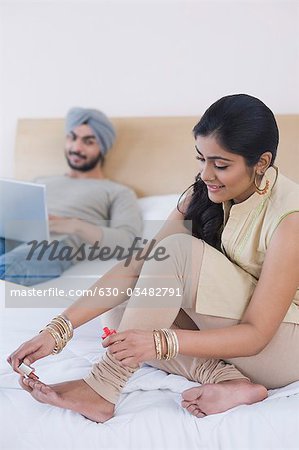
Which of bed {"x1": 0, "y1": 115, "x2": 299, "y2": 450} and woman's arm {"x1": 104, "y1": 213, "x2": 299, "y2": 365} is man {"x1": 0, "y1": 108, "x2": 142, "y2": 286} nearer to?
bed {"x1": 0, "y1": 115, "x2": 299, "y2": 450}

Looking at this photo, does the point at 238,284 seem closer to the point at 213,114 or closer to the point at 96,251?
the point at 213,114

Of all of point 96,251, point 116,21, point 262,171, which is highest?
point 116,21

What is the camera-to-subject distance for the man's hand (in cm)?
247

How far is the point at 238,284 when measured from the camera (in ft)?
4.14

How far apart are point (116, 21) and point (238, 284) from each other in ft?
5.90

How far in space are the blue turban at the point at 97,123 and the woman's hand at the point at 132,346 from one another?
5.40 ft

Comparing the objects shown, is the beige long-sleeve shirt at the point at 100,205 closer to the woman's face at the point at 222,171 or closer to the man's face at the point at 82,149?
the man's face at the point at 82,149

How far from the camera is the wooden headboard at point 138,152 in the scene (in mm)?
2645

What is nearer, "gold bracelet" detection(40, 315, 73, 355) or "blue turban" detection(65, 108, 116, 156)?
"gold bracelet" detection(40, 315, 73, 355)

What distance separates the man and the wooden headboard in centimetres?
7

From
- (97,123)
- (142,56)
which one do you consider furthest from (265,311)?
(142,56)

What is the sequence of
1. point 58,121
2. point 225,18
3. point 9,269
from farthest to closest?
point 58,121 < point 225,18 < point 9,269

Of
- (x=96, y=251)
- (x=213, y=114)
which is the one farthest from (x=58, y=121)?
(x=213, y=114)

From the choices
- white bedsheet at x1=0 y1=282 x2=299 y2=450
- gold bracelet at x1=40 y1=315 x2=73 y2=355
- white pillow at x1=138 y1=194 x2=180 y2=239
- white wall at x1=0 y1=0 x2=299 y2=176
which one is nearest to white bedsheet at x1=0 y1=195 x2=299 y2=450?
white bedsheet at x1=0 y1=282 x2=299 y2=450
